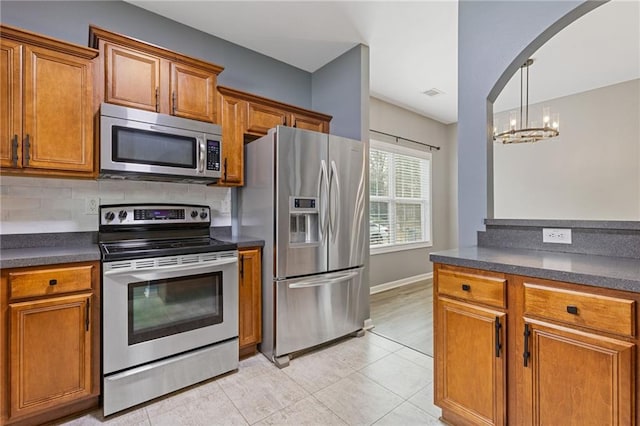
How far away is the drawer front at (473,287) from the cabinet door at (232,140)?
1837 millimetres

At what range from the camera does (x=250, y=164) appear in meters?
2.72

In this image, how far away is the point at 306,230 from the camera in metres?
2.59

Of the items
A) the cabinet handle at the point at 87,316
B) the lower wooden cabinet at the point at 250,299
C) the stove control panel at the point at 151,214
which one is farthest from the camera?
the lower wooden cabinet at the point at 250,299

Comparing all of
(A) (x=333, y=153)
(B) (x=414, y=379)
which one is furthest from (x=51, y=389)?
(A) (x=333, y=153)

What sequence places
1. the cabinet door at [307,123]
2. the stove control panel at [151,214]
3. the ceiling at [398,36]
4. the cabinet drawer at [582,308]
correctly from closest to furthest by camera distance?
the cabinet drawer at [582,308], the stove control panel at [151,214], the ceiling at [398,36], the cabinet door at [307,123]

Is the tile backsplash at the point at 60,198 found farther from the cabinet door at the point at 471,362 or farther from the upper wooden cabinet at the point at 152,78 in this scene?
the cabinet door at the point at 471,362

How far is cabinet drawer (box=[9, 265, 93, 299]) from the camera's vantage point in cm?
158

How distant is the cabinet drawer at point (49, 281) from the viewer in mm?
1582

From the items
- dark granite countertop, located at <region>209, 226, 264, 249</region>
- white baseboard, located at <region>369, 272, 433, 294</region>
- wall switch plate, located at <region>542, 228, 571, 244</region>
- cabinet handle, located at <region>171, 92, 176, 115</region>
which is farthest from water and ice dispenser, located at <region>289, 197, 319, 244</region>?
white baseboard, located at <region>369, 272, 433, 294</region>

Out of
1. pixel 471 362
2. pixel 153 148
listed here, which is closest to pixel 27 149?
pixel 153 148

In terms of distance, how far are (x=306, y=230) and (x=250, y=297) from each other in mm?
696

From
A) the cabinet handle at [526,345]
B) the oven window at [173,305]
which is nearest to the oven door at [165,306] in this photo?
the oven window at [173,305]

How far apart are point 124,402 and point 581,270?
2.42 meters

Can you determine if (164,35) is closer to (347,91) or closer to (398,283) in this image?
(347,91)
